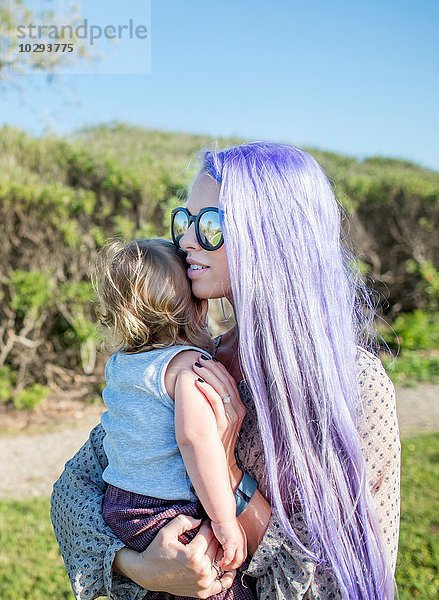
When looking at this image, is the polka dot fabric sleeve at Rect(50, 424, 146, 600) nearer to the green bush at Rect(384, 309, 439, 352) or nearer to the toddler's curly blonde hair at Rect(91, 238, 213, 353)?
the toddler's curly blonde hair at Rect(91, 238, 213, 353)

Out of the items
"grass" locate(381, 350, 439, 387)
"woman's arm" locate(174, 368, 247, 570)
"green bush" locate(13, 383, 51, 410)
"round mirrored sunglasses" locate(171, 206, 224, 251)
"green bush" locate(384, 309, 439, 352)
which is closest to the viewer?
"woman's arm" locate(174, 368, 247, 570)

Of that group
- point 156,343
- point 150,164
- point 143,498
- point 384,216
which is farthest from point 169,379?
point 384,216

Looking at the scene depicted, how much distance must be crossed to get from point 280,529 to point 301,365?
34 centimetres

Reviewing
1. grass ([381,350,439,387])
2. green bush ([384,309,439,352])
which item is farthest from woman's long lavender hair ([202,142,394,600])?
green bush ([384,309,439,352])

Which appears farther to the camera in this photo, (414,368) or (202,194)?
(414,368)

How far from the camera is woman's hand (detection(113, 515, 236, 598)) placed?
4.72 ft

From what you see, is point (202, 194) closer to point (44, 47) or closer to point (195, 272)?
point (195, 272)

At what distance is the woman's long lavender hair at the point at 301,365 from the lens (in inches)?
57.9

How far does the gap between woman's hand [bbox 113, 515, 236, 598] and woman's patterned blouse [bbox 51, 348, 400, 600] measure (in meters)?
0.09

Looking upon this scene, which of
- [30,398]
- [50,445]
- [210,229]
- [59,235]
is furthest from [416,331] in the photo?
[210,229]

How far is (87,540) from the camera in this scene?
1632 mm

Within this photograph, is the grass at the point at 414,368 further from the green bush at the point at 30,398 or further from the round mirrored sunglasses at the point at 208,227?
the round mirrored sunglasses at the point at 208,227

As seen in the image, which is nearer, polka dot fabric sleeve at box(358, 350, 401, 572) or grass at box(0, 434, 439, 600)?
polka dot fabric sleeve at box(358, 350, 401, 572)

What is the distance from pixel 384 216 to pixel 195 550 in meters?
8.68
